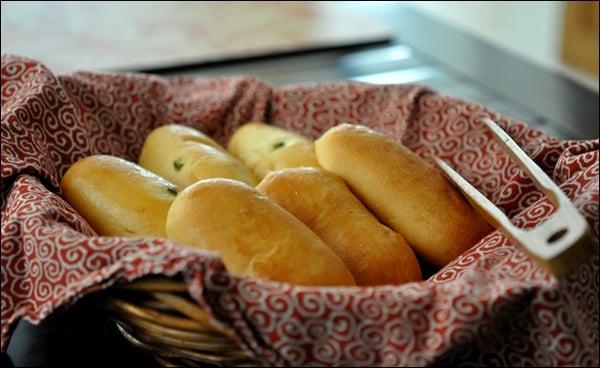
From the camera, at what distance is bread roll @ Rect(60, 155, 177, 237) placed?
2.10 feet

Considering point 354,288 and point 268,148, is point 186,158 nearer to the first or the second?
point 268,148

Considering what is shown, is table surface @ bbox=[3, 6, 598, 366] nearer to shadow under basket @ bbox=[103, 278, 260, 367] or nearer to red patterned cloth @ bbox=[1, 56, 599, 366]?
red patterned cloth @ bbox=[1, 56, 599, 366]

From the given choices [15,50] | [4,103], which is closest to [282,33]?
[15,50]

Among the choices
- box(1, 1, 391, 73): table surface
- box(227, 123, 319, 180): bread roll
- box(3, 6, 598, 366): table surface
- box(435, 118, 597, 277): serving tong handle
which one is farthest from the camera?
box(1, 1, 391, 73): table surface

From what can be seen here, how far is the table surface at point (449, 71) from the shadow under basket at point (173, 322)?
52cm

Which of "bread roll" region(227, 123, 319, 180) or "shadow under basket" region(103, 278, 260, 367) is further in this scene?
"bread roll" region(227, 123, 319, 180)

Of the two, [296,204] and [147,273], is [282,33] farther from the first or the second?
[147,273]

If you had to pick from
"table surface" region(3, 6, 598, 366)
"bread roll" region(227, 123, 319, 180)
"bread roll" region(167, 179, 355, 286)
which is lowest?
"table surface" region(3, 6, 598, 366)

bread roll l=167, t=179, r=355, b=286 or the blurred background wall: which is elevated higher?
bread roll l=167, t=179, r=355, b=286

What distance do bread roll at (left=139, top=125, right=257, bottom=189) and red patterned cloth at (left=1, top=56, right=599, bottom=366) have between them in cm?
5

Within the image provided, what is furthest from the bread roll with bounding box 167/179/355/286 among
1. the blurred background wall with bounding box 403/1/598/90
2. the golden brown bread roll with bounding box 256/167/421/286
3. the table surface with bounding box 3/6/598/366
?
the blurred background wall with bounding box 403/1/598/90

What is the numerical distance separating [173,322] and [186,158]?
0.23 meters

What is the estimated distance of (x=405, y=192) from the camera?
0.67 m

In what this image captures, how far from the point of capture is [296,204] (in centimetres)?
64
